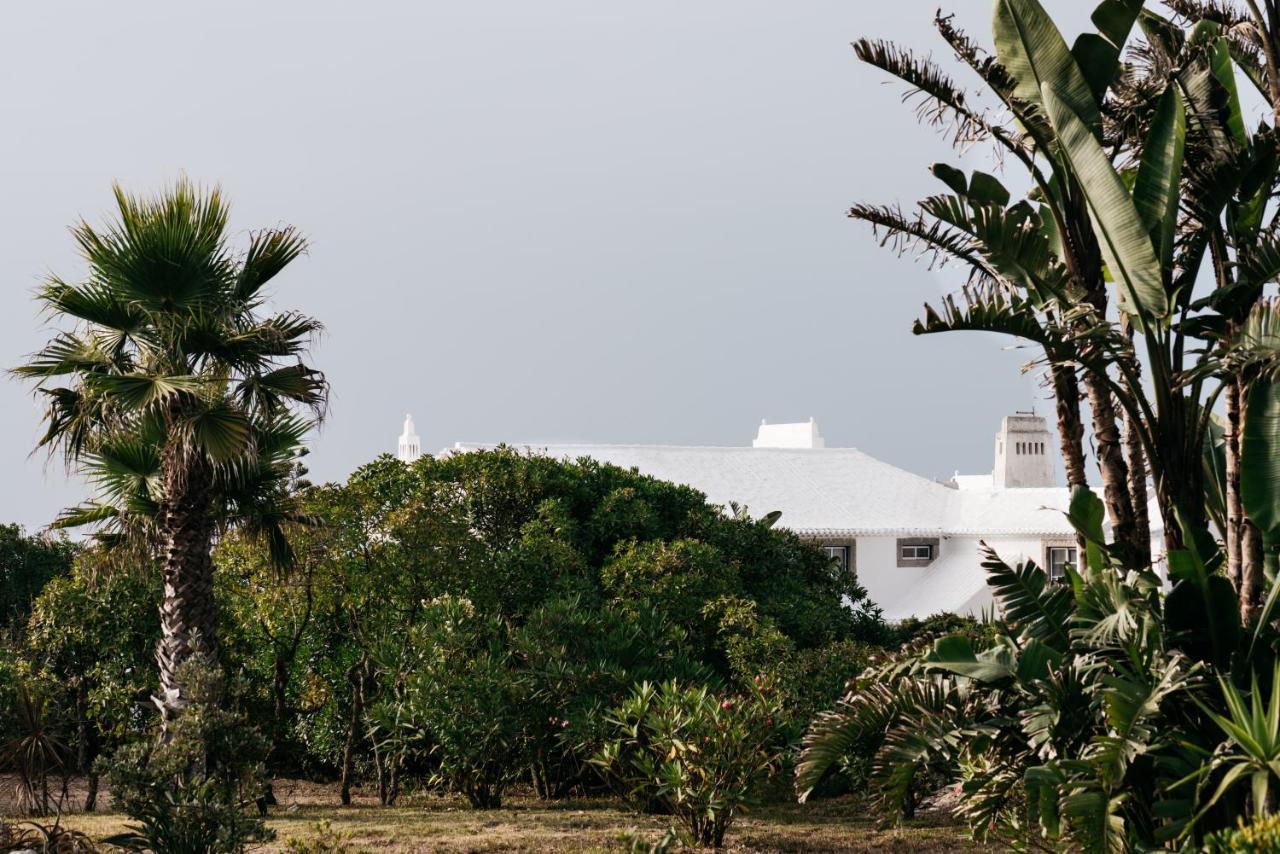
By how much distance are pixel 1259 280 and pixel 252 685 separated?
563 inches

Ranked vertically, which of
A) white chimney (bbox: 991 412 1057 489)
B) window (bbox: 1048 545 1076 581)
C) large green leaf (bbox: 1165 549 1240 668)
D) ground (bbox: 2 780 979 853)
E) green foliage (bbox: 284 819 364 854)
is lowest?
ground (bbox: 2 780 979 853)

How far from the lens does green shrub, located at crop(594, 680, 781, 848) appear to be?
1163 centimetres

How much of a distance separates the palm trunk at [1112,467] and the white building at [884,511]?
2065 cm

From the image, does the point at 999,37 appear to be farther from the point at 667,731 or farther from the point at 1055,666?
the point at 667,731

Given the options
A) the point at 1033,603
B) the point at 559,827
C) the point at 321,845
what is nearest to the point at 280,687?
the point at 559,827

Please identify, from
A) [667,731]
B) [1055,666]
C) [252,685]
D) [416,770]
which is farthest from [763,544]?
[1055,666]

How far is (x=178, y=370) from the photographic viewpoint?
13.7 m

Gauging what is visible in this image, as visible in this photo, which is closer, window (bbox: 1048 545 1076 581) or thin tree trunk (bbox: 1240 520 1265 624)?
thin tree trunk (bbox: 1240 520 1265 624)

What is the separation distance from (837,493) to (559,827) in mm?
23645

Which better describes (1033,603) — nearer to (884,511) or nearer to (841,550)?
(841,550)

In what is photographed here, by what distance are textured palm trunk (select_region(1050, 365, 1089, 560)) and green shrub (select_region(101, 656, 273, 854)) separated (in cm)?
751

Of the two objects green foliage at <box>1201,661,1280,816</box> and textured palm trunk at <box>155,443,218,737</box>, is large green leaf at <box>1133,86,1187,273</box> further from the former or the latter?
textured palm trunk at <box>155,443,218,737</box>

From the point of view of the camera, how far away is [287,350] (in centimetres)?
1397

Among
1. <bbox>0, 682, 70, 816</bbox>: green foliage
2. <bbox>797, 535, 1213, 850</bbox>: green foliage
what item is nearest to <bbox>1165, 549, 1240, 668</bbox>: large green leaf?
<bbox>797, 535, 1213, 850</bbox>: green foliage
